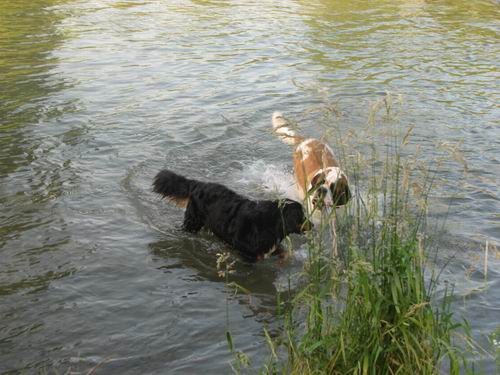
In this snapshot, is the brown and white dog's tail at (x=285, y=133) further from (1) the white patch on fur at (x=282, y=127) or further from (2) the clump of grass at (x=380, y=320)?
(2) the clump of grass at (x=380, y=320)

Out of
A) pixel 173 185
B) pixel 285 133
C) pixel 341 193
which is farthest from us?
pixel 173 185

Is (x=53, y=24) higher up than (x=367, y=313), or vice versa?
(x=367, y=313)

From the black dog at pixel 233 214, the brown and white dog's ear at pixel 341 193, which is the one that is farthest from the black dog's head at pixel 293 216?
the brown and white dog's ear at pixel 341 193

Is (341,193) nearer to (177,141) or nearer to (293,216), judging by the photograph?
(293,216)

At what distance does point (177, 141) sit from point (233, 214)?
2.95 m

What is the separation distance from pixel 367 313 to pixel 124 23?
1309 cm

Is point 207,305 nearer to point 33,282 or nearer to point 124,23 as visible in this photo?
point 33,282

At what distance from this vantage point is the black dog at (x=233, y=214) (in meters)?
5.36

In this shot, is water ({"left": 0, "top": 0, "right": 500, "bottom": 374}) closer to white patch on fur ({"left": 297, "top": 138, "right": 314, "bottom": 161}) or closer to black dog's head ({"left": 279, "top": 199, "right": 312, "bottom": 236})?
black dog's head ({"left": 279, "top": 199, "right": 312, "bottom": 236})

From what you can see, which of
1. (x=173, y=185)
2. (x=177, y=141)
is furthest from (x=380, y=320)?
(x=177, y=141)

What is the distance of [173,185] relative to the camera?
6.10 meters

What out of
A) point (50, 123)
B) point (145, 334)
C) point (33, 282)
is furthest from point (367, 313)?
point (50, 123)

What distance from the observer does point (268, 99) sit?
33.1ft

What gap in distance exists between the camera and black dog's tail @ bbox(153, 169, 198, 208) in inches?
240
